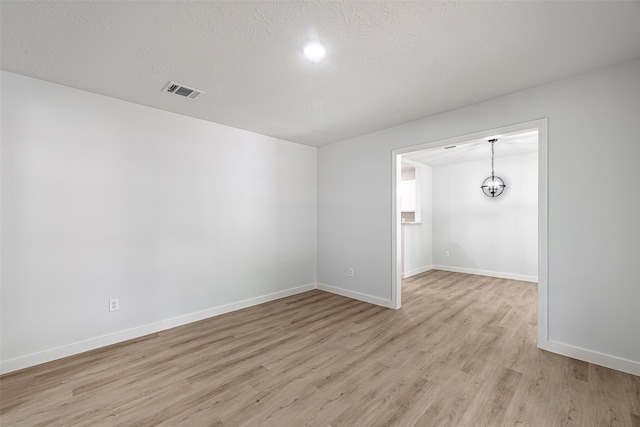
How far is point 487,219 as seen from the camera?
239 inches

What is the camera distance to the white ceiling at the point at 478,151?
4.68m

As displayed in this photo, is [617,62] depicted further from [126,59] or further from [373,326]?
[126,59]

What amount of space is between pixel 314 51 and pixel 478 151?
4594 mm

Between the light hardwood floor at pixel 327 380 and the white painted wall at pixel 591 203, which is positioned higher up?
the white painted wall at pixel 591 203

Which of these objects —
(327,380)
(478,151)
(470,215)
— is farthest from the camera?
(470,215)

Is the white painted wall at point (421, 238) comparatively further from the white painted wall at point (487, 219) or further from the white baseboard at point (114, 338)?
the white baseboard at point (114, 338)

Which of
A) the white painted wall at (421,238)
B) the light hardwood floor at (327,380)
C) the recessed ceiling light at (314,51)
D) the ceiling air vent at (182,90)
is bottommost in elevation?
the light hardwood floor at (327,380)

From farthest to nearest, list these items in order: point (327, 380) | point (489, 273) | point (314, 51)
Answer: point (489, 273)
point (327, 380)
point (314, 51)

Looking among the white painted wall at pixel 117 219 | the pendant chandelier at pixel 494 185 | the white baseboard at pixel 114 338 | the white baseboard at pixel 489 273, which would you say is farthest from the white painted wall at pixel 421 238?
the white baseboard at pixel 114 338

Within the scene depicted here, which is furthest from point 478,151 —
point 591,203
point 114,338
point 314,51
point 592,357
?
point 114,338

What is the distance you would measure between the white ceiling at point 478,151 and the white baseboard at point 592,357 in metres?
2.93

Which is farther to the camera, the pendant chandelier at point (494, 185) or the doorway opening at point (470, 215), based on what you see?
the pendant chandelier at point (494, 185)

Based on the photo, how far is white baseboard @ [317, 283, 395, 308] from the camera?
3.99 m

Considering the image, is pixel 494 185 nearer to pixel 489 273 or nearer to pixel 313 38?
pixel 489 273
